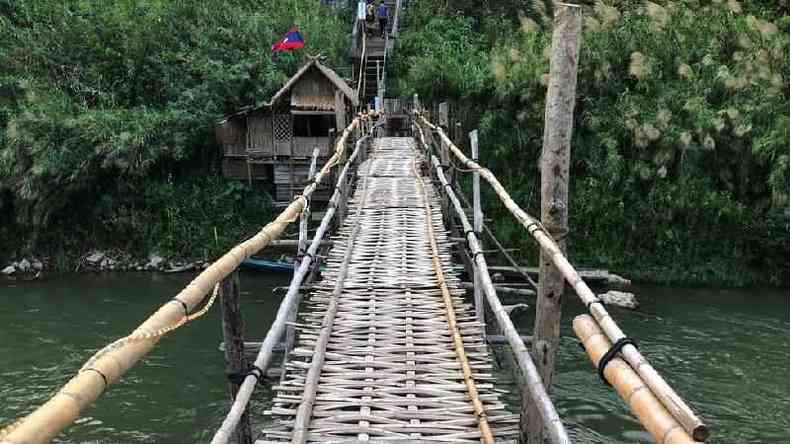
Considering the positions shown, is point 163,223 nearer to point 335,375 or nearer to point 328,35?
point 328,35

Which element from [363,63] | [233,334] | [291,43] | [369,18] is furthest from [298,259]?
[369,18]

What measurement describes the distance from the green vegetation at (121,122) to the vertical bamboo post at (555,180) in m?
13.2

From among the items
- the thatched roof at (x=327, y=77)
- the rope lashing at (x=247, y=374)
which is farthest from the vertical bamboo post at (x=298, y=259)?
the thatched roof at (x=327, y=77)

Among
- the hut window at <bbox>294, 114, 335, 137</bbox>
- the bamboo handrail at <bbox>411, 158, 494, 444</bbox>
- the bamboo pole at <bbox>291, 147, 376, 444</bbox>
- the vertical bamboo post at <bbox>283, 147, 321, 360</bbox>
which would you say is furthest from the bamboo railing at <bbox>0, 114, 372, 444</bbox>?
the hut window at <bbox>294, 114, 335, 137</bbox>

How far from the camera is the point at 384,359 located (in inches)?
154

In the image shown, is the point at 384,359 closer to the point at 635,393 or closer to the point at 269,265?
the point at 635,393

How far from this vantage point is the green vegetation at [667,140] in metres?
13.5

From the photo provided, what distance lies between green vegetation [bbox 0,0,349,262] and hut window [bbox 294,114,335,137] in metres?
1.11

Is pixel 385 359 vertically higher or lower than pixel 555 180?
lower

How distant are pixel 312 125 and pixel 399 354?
13366mm

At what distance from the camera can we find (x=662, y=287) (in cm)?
1367

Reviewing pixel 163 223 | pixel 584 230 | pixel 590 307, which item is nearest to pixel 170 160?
pixel 163 223

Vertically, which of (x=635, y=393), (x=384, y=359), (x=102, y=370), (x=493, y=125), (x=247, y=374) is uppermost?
(x=493, y=125)

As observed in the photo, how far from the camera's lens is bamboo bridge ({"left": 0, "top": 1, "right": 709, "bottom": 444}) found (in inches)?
72.2
